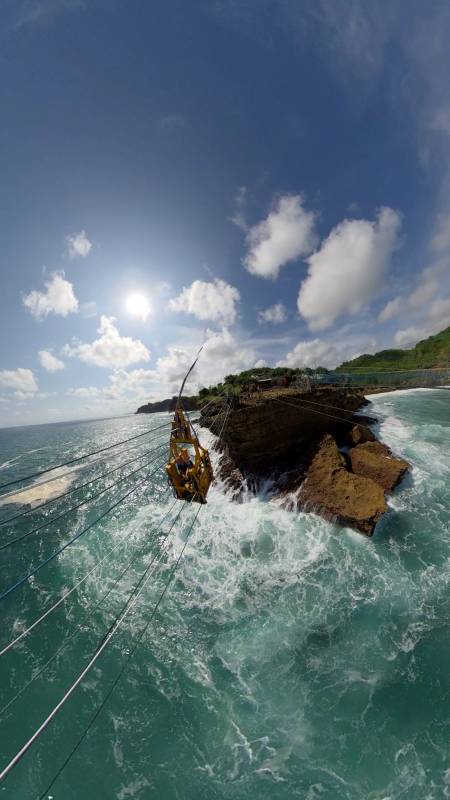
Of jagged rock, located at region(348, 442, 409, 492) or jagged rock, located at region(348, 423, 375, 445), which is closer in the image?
jagged rock, located at region(348, 442, 409, 492)

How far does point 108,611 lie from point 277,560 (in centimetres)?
833

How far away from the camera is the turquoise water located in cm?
780

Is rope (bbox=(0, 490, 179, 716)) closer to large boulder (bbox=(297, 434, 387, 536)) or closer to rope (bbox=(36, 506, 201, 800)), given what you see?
rope (bbox=(36, 506, 201, 800))

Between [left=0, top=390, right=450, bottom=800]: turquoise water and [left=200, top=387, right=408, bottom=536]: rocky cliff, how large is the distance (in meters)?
1.38

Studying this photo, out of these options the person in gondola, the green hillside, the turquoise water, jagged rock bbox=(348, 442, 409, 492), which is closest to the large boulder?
the turquoise water

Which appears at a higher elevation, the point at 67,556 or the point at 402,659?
the point at 67,556

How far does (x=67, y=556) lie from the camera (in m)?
17.1

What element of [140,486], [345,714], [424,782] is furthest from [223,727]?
[140,486]

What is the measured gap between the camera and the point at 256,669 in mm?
10055

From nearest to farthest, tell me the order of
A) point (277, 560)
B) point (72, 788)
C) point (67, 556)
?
1. point (72, 788)
2. point (277, 560)
3. point (67, 556)

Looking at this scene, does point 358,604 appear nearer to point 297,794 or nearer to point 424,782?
point 424,782

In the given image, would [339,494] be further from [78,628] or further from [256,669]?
[78,628]

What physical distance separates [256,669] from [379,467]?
45.3ft

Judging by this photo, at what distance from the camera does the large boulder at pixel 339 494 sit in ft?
50.1
